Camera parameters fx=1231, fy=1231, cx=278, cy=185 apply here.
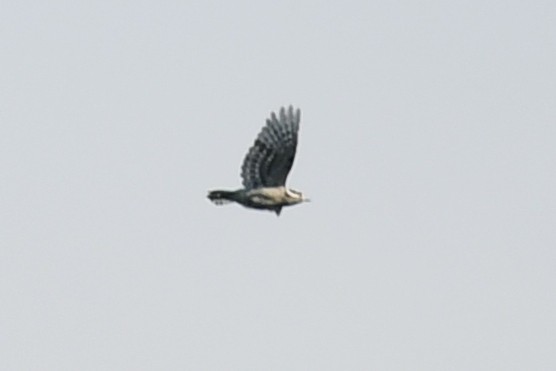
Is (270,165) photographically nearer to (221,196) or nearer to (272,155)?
(272,155)

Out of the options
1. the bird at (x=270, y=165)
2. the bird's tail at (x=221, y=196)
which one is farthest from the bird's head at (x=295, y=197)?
the bird's tail at (x=221, y=196)

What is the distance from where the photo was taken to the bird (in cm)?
3825

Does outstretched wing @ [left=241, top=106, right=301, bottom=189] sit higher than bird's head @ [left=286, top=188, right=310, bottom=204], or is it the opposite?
outstretched wing @ [left=241, top=106, right=301, bottom=189]

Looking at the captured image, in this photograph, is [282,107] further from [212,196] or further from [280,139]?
[212,196]

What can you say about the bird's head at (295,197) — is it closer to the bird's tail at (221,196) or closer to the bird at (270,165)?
the bird at (270,165)

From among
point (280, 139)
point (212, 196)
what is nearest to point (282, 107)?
point (280, 139)

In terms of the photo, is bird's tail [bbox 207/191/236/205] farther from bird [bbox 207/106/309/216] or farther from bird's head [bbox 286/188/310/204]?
bird's head [bbox 286/188/310/204]

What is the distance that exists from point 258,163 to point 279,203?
156cm

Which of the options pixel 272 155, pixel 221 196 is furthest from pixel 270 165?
pixel 221 196

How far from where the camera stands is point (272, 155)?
3875 cm

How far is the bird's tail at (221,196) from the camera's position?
38.1m

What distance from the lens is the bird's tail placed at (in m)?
38.1

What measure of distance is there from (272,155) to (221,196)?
2094 millimetres

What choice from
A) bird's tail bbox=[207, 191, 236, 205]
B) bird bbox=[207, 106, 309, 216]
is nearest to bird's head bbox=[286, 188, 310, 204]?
bird bbox=[207, 106, 309, 216]
